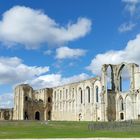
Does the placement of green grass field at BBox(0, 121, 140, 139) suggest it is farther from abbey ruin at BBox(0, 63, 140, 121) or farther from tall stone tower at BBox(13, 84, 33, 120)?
tall stone tower at BBox(13, 84, 33, 120)

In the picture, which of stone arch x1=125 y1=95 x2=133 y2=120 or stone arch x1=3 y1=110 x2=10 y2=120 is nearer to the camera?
stone arch x1=125 y1=95 x2=133 y2=120

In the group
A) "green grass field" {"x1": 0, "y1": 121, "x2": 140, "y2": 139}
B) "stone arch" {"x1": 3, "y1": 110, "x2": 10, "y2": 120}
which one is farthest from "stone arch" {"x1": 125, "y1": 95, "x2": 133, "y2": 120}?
"stone arch" {"x1": 3, "y1": 110, "x2": 10, "y2": 120}

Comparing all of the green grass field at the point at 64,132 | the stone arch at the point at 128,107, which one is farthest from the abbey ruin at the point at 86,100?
the green grass field at the point at 64,132

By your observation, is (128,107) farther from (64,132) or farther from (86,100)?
(64,132)

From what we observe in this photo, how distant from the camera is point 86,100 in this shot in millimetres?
84375

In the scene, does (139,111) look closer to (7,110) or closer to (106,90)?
(106,90)

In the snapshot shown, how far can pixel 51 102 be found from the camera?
100m

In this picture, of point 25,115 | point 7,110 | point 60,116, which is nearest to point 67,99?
point 60,116

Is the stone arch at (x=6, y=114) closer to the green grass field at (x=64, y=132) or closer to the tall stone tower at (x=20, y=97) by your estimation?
the tall stone tower at (x=20, y=97)

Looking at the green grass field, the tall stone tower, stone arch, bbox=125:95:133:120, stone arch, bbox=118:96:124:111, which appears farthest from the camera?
the tall stone tower

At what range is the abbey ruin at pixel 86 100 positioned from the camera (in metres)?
75.6

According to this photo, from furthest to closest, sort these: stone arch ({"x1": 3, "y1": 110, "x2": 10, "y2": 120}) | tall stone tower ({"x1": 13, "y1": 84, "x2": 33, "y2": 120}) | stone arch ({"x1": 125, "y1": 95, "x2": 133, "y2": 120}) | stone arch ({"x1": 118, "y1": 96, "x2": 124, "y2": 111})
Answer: stone arch ({"x1": 3, "y1": 110, "x2": 10, "y2": 120}), tall stone tower ({"x1": 13, "y1": 84, "x2": 33, "y2": 120}), stone arch ({"x1": 118, "y1": 96, "x2": 124, "y2": 111}), stone arch ({"x1": 125, "y1": 95, "x2": 133, "y2": 120})

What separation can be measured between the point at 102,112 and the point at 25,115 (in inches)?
1098

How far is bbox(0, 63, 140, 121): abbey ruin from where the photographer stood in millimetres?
75625
